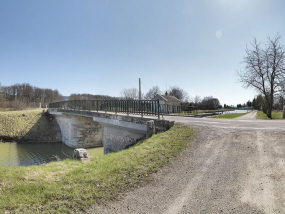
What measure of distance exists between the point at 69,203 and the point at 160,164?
2.37 m

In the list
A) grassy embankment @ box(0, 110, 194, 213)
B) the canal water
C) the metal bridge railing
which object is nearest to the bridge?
the metal bridge railing

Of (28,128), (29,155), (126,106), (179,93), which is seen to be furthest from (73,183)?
(179,93)

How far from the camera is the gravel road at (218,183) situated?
290 centimetres

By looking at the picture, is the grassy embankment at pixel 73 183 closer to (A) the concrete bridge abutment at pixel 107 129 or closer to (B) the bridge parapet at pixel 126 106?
(A) the concrete bridge abutment at pixel 107 129

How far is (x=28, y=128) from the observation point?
84.4 ft

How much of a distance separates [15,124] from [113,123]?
21.6 meters

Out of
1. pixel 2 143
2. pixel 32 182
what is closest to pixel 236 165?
pixel 32 182

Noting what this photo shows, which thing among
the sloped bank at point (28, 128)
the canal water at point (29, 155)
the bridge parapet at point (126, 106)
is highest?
the bridge parapet at point (126, 106)

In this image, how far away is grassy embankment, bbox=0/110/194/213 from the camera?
9.89 ft

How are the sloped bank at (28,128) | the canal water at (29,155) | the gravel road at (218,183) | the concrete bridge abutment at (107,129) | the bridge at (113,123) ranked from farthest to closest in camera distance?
the sloped bank at (28,128) < the canal water at (29,155) < the bridge at (113,123) < the concrete bridge abutment at (107,129) < the gravel road at (218,183)

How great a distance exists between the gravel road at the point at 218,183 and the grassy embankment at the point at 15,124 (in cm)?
2656

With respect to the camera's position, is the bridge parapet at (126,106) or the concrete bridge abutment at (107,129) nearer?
the concrete bridge abutment at (107,129)

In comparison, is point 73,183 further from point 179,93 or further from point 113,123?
point 179,93

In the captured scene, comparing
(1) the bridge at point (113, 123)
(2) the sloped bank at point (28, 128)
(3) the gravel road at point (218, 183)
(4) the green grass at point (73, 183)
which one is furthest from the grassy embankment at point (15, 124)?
(3) the gravel road at point (218, 183)
